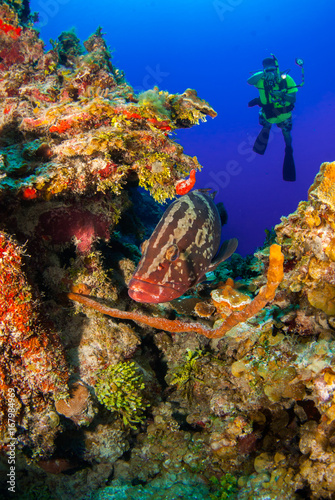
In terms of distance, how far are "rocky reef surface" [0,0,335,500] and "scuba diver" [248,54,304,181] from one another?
26.0ft

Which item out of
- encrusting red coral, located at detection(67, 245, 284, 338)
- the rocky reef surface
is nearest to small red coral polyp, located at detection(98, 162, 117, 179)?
the rocky reef surface

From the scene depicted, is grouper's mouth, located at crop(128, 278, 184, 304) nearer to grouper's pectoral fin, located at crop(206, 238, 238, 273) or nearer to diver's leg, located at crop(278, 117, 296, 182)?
grouper's pectoral fin, located at crop(206, 238, 238, 273)

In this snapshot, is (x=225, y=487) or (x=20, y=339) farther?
(x=225, y=487)

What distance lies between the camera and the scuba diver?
34.8 feet

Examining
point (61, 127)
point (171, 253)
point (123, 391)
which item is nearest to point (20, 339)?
point (123, 391)

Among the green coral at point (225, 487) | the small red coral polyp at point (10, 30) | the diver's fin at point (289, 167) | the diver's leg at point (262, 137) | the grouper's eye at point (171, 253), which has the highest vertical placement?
the diver's leg at point (262, 137)

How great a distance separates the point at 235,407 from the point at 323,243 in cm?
254

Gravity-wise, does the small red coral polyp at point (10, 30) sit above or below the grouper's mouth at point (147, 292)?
above

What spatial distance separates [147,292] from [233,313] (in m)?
1.06

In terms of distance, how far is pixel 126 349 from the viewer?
4180 millimetres

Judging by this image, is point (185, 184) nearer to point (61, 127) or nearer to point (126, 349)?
point (61, 127)

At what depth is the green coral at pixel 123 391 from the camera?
3.88m

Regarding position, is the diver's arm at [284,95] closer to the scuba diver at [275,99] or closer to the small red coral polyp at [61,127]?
the scuba diver at [275,99]

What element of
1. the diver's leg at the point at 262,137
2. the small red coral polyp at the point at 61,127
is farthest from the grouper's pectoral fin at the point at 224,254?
the diver's leg at the point at 262,137
